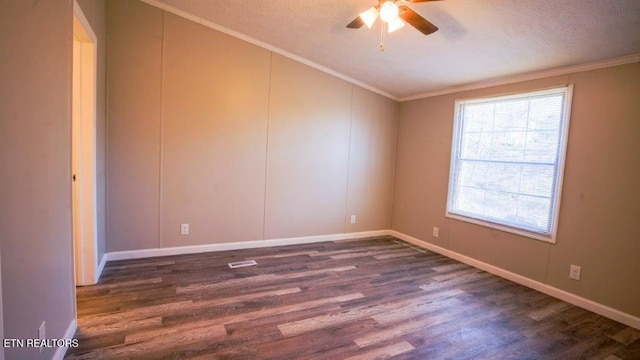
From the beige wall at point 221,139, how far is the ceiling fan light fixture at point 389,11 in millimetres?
2250

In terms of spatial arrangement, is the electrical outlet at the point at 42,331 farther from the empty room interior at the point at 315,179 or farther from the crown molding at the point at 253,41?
the crown molding at the point at 253,41

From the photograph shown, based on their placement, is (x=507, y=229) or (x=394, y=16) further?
(x=507, y=229)

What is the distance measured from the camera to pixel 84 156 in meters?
2.70

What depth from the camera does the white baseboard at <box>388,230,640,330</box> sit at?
2.65 metres

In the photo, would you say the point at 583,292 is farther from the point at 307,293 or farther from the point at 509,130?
the point at 307,293

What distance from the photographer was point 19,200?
4.45 ft

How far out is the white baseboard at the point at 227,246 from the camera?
3.48 metres

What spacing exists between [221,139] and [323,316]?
2461mm

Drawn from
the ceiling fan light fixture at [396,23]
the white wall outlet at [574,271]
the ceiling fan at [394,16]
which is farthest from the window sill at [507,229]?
the ceiling fan light fixture at [396,23]

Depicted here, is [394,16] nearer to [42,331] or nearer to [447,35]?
[447,35]

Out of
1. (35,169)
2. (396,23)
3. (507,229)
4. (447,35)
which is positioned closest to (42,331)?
(35,169)

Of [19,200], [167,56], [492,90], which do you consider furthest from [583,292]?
[167,56]

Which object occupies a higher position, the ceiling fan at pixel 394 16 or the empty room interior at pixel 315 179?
the ceiling fan at pixel 394 16

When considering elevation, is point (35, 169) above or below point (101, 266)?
above
